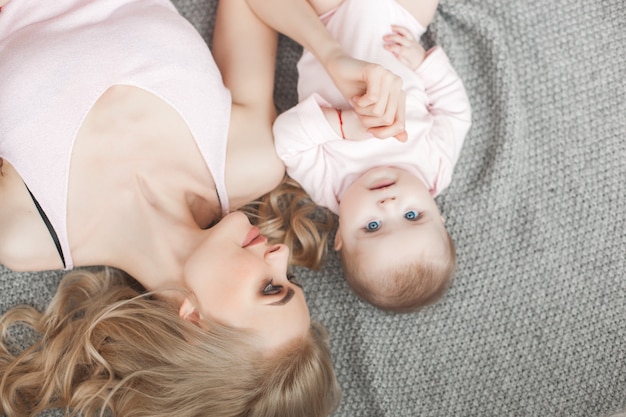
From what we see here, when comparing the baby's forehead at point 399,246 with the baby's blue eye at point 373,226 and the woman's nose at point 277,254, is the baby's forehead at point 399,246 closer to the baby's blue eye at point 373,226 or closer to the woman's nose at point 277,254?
the baby's blue eye at point 373,226

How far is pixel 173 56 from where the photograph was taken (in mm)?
1192

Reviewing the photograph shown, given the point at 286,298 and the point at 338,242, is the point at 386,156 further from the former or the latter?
the point at 286,298

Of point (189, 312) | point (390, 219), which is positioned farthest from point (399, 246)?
point (189, 312)

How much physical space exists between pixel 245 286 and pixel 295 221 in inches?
13.6

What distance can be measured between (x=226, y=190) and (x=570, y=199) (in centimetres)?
79

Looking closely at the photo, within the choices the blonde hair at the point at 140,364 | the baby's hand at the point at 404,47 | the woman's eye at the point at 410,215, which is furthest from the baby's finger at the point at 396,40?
the blonde hair at the point at 140,364

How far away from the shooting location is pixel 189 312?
1.10 m

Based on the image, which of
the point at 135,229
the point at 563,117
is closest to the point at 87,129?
the point at 135,229

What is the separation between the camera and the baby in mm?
1218

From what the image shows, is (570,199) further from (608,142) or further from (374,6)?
(374,6)

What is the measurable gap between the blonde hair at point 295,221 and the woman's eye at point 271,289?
27 cm

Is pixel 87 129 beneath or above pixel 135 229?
above

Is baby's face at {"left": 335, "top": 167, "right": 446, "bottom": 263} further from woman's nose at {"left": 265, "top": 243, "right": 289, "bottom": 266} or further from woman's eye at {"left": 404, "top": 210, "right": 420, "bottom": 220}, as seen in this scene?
woman's nose at {"left": 265, "top": 243, "right": 289, "bottom": 266}

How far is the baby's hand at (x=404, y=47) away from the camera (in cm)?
130
